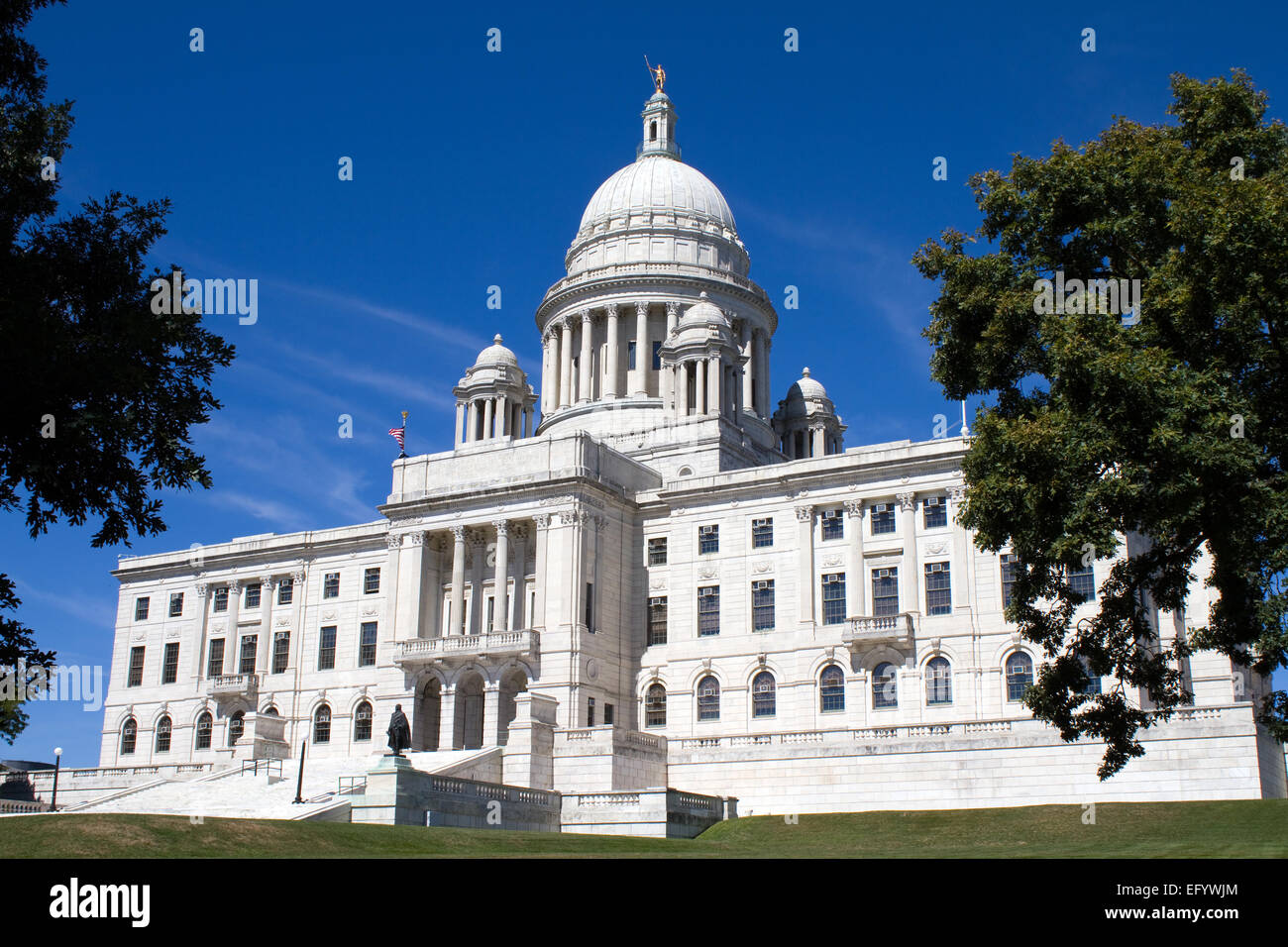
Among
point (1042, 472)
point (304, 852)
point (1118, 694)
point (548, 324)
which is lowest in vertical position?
point (304, 852)

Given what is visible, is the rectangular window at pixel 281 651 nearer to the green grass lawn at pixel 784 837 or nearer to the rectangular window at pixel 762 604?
the rectangular window at pixel 762 604

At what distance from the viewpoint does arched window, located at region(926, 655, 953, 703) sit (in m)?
58.7

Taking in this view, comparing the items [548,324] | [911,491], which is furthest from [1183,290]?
[548,324]

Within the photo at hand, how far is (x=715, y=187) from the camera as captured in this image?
9662 cm

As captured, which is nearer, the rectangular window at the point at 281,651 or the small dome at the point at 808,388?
the rectangular window at the point at 281,651

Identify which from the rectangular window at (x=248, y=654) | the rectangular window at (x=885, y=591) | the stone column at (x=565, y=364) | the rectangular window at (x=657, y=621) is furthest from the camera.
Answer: the stone column at (x=565, y=364)

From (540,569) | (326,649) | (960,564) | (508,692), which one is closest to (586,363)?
(540,569)

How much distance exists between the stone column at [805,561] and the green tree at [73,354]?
42.0 metres

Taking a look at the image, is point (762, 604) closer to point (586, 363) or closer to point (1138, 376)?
point (586, 363)

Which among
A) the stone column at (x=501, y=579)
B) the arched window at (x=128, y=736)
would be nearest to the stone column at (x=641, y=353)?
the stone column at (x=501, y=579)

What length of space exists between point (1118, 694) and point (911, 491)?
104 ft

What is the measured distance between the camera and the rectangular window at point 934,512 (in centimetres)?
6122
